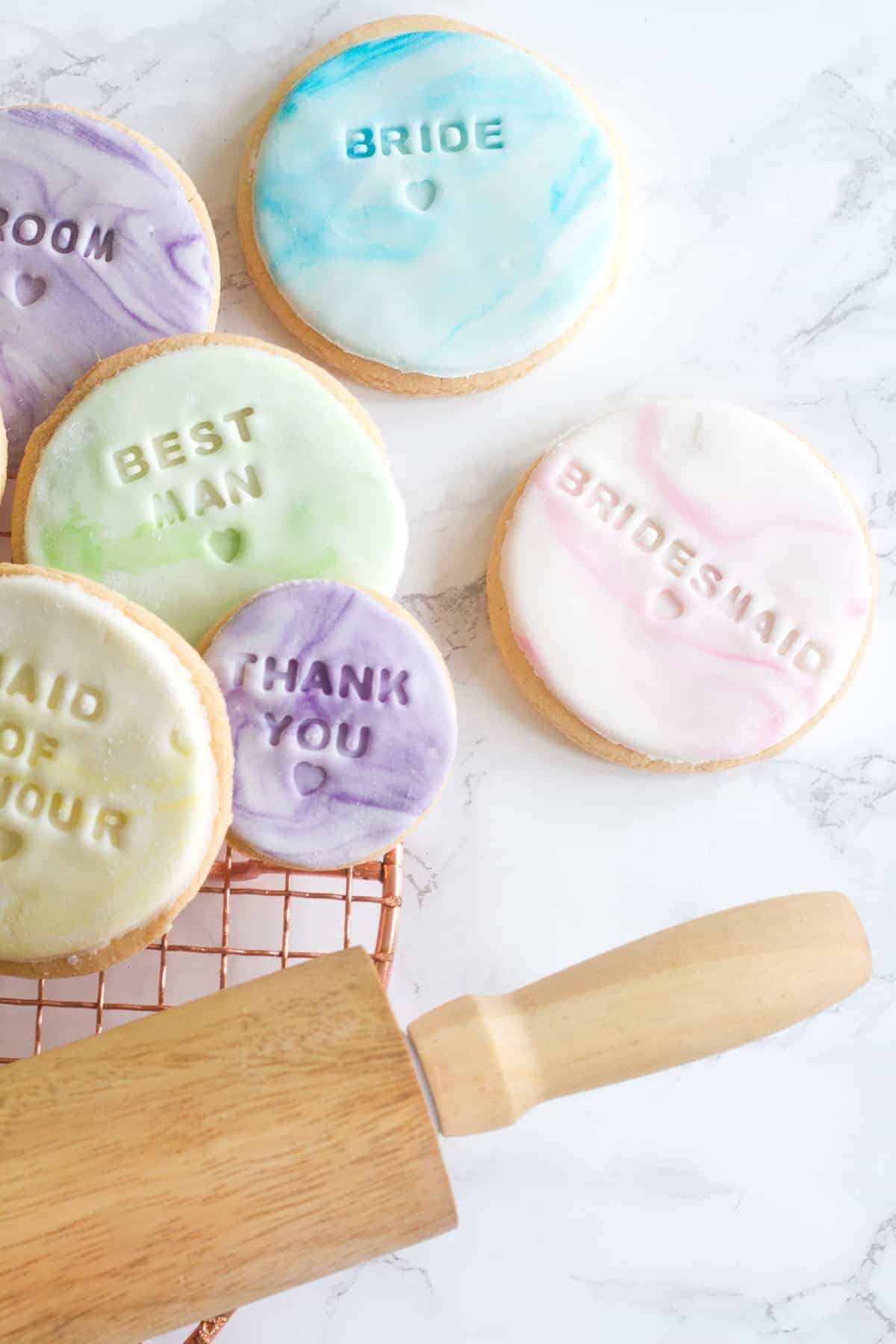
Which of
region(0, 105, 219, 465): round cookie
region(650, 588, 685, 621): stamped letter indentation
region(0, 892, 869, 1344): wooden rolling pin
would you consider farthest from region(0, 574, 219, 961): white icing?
region(650, 588, 685, 621): stamped letter indentation

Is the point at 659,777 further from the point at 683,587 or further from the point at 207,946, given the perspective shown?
the point at 207,946

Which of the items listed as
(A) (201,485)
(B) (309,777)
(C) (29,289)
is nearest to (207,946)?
(B) (309,777)

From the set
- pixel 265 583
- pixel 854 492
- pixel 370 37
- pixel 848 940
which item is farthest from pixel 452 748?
pixel 370 37

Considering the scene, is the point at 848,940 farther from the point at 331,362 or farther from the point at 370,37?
the point at 370,37

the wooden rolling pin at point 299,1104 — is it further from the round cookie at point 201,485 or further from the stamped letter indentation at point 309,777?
the round cookie at point 201,485

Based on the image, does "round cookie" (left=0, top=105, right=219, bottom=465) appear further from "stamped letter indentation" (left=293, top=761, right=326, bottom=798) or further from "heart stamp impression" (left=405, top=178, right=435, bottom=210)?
"stamped letter indentation" (left=293, top=761, right=326, bottom=798)

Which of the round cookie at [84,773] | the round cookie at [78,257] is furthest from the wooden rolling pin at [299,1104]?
the round cookie at [78,257]
